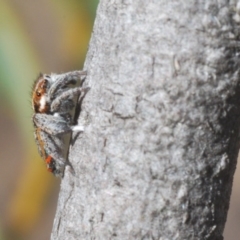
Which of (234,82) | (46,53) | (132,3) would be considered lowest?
(234,82)

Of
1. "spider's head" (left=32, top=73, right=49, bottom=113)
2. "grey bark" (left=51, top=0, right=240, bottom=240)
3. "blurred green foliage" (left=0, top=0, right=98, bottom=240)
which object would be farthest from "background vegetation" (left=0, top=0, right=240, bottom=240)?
"grey bark" (left=51, top=0, right=240, bottom=240)

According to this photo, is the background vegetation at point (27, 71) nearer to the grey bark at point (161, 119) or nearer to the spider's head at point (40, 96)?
the spider's head at point (40, 96)

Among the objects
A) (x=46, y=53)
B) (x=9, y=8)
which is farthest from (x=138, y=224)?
(x=46, y=53)

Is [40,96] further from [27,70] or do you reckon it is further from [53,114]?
[27,70]

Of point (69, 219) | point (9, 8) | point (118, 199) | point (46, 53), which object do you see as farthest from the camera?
point (46, 53)

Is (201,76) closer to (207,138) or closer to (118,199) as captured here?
(207,138)
